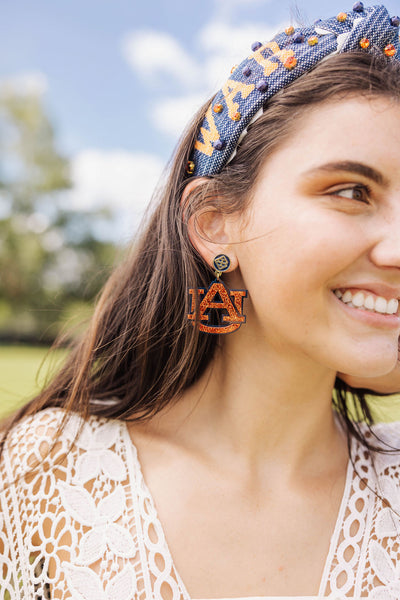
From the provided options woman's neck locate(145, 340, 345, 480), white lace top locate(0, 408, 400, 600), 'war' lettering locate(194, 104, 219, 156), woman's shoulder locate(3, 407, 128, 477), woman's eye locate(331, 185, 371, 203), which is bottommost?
white lace top locate(0, 408, 400, 600)

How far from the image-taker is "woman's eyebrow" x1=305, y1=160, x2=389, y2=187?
1.66 m

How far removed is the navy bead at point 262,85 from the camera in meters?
1.87

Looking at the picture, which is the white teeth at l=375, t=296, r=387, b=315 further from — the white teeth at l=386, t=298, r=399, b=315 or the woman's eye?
the woman's eye

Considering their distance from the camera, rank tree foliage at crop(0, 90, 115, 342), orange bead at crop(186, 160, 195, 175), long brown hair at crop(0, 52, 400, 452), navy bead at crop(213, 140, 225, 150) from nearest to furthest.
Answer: long brown hair at crop(0, 52, 400, 452)
navy bead at crop(213, 140, 225, 150)
orange bead at crop(186, 160, 195, 175)
tree foliage at crop(0, 90, 115, 342)

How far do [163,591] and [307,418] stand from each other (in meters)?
0.74

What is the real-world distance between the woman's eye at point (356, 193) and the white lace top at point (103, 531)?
Result: 99 cm

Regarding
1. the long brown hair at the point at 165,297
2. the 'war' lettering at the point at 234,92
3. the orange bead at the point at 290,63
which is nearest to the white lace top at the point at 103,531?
the long brown hair at the point at 165,297

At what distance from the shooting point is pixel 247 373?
2.06 metres

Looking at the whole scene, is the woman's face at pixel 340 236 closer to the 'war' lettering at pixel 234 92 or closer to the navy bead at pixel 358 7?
the 'war' lettering at pixel 234 92

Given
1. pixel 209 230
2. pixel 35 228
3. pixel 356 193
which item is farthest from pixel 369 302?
pixel 35 228

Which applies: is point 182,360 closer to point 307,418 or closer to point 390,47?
point 307,418

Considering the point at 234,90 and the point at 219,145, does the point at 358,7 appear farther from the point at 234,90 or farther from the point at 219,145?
the point at 219,145

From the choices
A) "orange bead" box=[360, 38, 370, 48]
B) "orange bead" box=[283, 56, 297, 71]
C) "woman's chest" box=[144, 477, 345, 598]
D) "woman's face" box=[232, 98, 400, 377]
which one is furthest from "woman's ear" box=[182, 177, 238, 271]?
"woman's chest" box=[144, 477, 345, 598]

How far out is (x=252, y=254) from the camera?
1.86m
